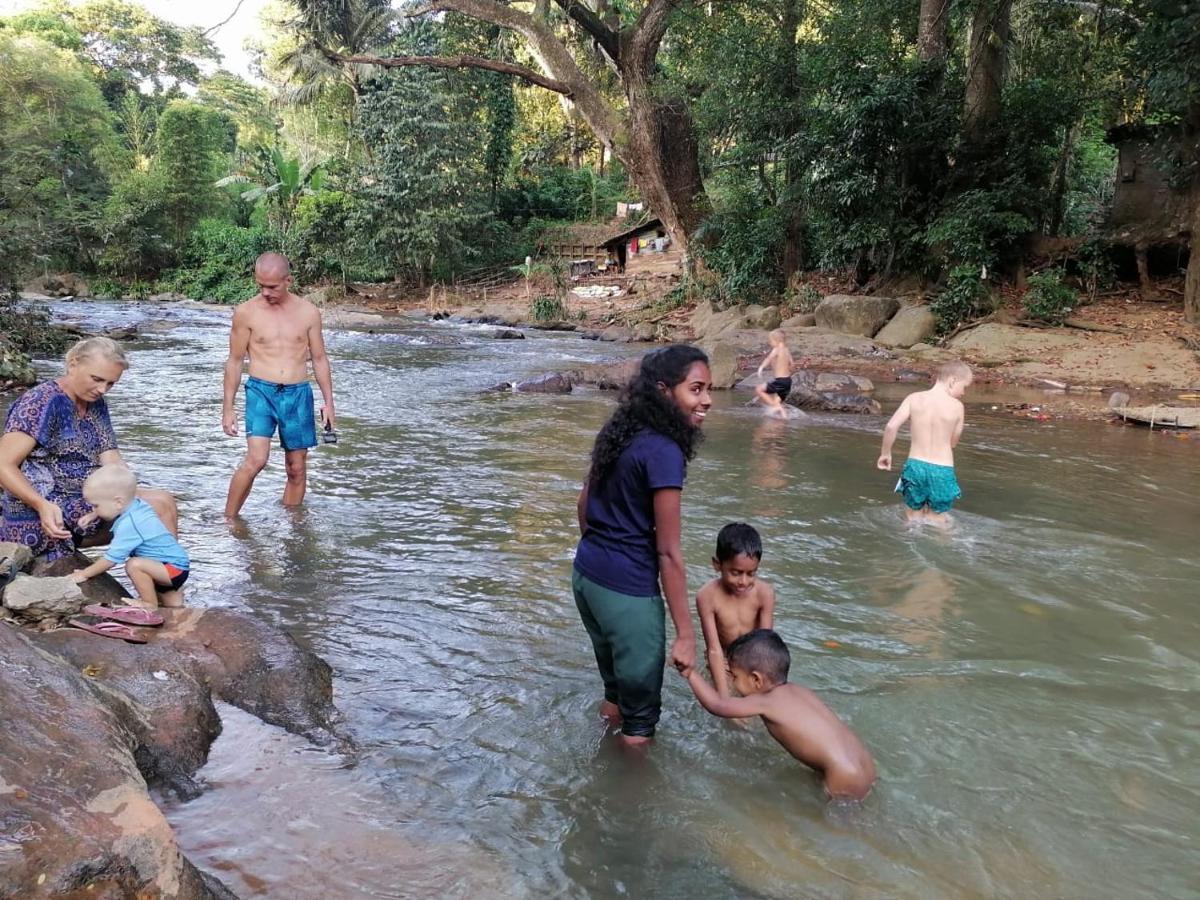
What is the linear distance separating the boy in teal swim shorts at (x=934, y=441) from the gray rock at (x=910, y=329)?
1122 centimetres

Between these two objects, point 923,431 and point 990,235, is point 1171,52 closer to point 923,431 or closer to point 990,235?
point 990,235

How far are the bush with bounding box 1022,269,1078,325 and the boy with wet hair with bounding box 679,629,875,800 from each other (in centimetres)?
1530

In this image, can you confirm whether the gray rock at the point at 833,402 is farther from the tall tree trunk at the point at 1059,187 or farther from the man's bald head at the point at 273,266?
the tall tree trunk at the point at 1059,187

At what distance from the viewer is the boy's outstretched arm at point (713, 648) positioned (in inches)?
143

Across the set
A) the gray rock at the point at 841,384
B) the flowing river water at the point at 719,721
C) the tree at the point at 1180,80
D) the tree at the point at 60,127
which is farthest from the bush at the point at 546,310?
the flowing river water at the point at 719,721

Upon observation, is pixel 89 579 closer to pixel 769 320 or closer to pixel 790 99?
pixel 769 320

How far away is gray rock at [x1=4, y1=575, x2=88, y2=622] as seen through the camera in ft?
11.3

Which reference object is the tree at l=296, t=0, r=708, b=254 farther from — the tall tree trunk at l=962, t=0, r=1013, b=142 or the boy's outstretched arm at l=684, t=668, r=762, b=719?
the boy's outstretched arm at l=684, t=668, r=762, b=719

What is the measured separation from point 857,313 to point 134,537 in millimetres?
16253

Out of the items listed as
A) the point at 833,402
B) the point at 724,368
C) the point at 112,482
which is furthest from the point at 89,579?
the point at 724,368

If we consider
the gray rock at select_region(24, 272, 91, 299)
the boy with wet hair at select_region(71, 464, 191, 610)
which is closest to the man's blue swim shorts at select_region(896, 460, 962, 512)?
the boy with wet hair at select_region(71, 464, 191, 610)

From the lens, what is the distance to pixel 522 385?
1352 centimetres

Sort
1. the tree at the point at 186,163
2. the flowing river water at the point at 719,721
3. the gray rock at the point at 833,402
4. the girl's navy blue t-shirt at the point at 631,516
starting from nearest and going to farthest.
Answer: the flowing river water at the point at 719,721, the girl's navy blue t-shirt at the point at 631,516, the gray rock at the point at 833,402, the tree at the point at 186,163

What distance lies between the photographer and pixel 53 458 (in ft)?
14.4
